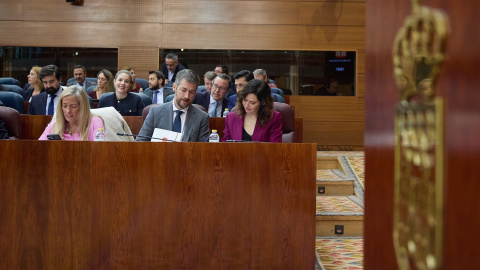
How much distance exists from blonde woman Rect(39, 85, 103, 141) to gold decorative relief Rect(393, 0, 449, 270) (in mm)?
3386

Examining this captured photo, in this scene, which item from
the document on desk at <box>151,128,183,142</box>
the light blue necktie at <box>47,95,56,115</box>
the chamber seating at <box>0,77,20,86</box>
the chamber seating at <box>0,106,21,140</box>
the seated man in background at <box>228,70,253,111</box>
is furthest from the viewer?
the chamber seating at <box>0,77,20,86</box>

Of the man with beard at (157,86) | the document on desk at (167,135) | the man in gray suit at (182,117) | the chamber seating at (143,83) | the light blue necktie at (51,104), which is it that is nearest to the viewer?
the document on desk at (167,135)

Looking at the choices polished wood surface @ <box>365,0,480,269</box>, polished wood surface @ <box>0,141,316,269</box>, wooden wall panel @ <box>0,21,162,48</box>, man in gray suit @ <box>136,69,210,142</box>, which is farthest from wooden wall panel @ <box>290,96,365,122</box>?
polished wood surface @ <box>365,0,480,269</box>

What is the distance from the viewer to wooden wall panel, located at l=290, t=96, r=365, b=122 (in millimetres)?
8133

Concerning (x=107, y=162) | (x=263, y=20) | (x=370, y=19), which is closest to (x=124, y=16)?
(x=263, y=20)

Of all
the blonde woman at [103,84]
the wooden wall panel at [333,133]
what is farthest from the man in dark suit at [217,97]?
the wooden wall panel at [333,133]

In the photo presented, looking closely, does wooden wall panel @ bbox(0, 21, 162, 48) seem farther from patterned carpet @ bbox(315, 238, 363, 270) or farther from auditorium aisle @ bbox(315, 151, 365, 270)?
patterned carpet @ bbox(315, 238, 363, 270)

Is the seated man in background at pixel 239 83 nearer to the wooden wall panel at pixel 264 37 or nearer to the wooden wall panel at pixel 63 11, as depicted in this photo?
the wooden wall panel at pixel 264 37

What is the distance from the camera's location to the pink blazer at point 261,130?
418cm

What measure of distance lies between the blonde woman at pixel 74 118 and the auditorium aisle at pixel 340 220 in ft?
5.30

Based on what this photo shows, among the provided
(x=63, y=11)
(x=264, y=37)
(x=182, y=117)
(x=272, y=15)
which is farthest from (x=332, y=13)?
(x=182, y=117)

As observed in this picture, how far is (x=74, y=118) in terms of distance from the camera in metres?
3.63

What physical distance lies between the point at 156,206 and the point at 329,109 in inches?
217

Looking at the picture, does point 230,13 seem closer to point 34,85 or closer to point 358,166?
point 34,85
